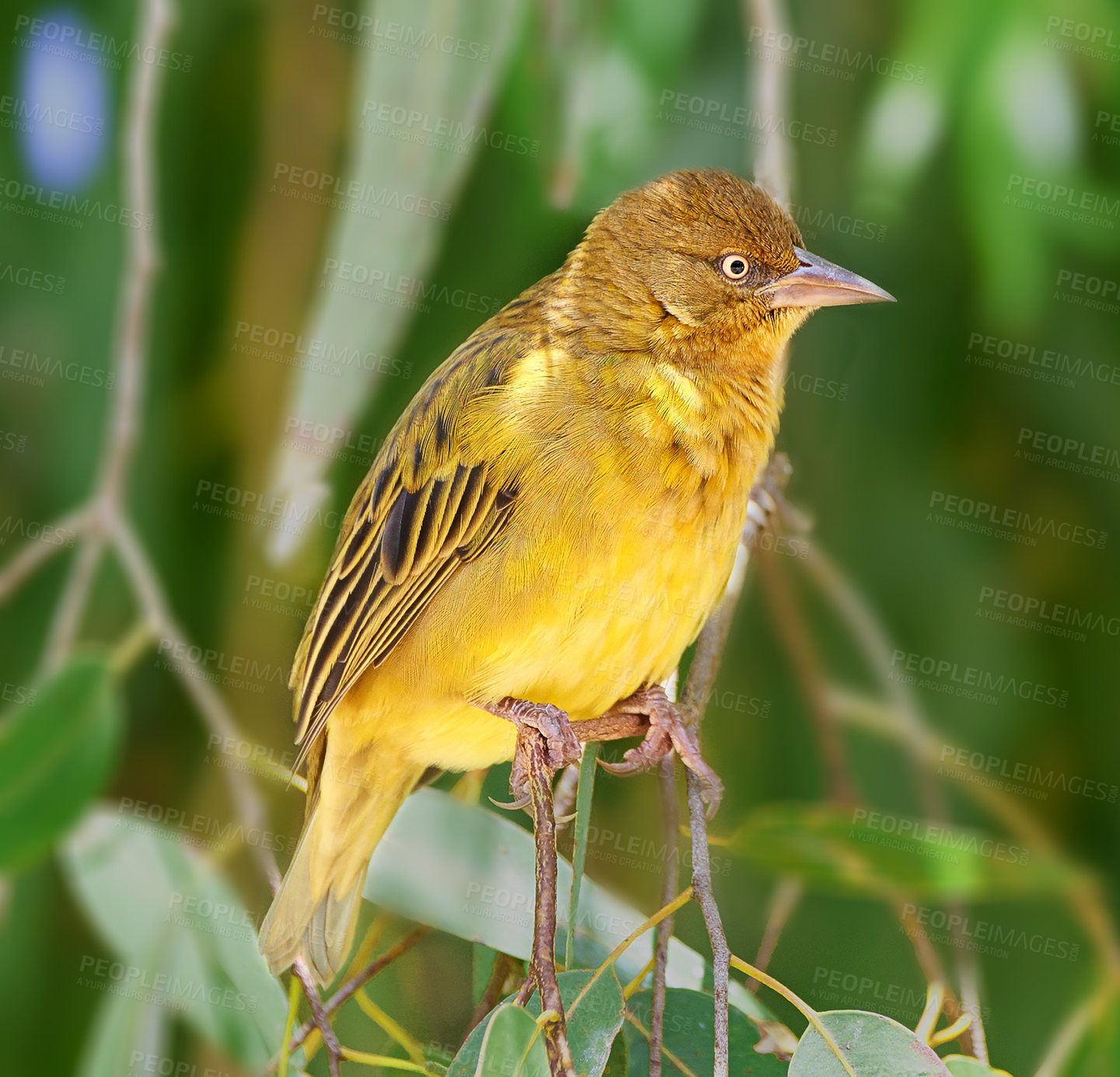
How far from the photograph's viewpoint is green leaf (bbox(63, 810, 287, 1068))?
41.8 inches

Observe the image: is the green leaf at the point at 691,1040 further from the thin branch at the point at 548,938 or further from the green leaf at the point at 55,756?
the green leaf at the point at 55,756

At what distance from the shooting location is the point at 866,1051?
808 mm

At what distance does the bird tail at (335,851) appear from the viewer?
38.9 inches

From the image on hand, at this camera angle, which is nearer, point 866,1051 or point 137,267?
point 866,1051

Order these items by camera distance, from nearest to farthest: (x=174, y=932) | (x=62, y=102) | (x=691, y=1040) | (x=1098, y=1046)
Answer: (x=691, y=1040) < (x=1098, y=1046) < (x=174, y=932) < (x=62, y=102)

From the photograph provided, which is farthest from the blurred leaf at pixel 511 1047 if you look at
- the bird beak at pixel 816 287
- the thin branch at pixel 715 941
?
the bird beak at pixel 816 287

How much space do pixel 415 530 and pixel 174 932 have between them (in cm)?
54

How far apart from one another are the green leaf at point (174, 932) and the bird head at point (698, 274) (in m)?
0.69

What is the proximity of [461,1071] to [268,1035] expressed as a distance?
299mm

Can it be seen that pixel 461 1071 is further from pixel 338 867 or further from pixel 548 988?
pixel 338 867

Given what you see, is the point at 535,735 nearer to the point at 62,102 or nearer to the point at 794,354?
the point at 794,354

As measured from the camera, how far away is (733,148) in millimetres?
1167

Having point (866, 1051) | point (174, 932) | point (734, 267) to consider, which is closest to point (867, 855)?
point (866, 1051)

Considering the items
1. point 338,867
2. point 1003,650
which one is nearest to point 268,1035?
point 338,867
